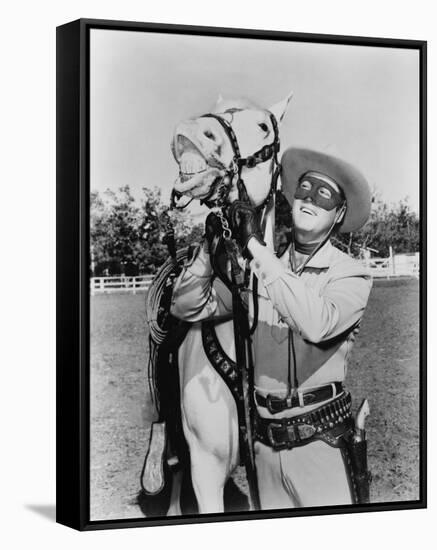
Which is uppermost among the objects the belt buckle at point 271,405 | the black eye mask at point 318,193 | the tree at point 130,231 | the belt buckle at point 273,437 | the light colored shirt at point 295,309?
the black eye mask at point 318,193

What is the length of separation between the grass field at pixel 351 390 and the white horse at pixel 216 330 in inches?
10.2

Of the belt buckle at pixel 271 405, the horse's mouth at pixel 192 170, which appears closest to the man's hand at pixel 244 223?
the horse's mouth at pixel 192 170

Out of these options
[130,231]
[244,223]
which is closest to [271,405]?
[244,223]

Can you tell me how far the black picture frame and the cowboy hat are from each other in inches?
27.5

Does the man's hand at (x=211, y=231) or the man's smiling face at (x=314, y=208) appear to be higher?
the man's smiling face at (x=314, y=208)

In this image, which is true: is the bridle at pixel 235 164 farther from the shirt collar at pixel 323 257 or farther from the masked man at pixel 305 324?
the shirt collar at pixel 323 257

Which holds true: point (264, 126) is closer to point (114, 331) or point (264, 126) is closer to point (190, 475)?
point (114, 331)

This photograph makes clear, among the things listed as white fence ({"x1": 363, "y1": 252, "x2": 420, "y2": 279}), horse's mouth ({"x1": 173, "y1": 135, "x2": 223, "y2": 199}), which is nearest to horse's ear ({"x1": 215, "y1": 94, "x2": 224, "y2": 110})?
horse's mouth ({"x1": 173, "y1": 135, "x2": 223, "y2": 199})

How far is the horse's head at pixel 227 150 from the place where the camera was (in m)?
8.37

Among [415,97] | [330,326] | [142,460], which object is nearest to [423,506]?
[330,326]

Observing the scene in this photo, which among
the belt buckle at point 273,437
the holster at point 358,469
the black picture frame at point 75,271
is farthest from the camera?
the holster at point 358,469

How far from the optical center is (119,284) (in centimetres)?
823

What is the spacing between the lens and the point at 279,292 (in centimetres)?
→ 855

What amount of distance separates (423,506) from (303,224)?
1797mm
